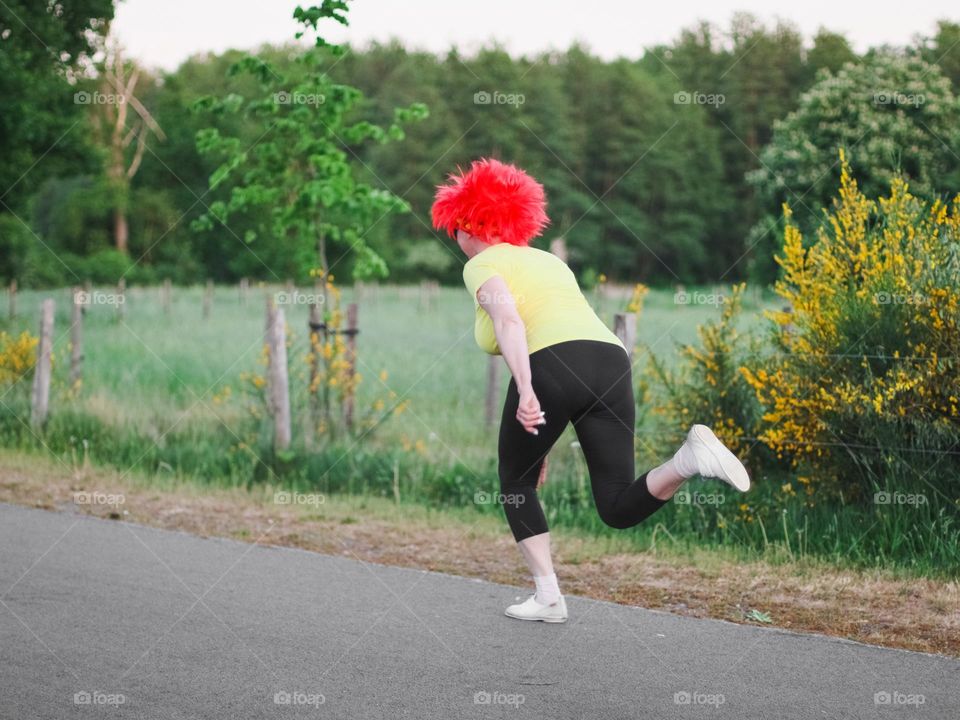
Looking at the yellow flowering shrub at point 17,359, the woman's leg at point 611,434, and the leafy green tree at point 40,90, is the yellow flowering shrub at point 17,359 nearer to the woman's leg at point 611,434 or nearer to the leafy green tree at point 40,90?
the woman's leg at point 611,434

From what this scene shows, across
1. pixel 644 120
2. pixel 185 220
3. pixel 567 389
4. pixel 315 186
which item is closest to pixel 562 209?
pixel 644 120

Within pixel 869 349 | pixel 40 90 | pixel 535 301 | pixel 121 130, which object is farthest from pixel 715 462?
pixel 121 130

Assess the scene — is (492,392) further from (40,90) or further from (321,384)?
(40,90)

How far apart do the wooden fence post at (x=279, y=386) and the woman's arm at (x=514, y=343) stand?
16.9ft

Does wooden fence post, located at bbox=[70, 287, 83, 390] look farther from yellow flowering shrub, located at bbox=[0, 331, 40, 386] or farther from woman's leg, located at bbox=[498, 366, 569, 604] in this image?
woman's leg, located at bbox=[498, 366, 569, 604]

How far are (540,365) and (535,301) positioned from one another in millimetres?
276

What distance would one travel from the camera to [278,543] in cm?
689

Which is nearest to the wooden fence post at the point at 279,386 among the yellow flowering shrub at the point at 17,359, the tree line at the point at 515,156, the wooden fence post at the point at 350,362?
the wooden fence post at the point at 350,362

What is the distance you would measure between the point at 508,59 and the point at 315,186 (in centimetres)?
5384

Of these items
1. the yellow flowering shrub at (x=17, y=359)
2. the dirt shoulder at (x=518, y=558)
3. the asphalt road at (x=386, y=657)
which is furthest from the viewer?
the yellow flowering shrub at (x=17, y=359)

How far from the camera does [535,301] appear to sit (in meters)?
4.66

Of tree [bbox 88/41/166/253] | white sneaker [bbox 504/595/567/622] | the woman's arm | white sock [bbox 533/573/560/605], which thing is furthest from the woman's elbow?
tree [bbox 88/41/166/253]

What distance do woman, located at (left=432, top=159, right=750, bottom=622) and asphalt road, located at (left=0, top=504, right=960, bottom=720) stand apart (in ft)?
1.89

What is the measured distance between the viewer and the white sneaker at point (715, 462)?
4.30 m
